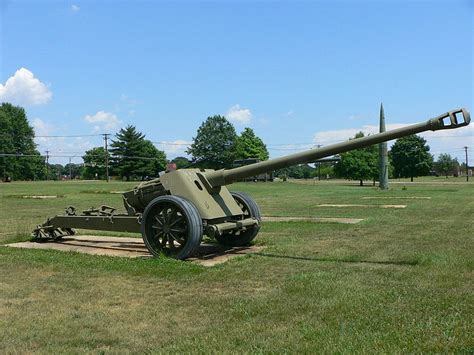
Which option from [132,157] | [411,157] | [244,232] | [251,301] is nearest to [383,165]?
[244,232]

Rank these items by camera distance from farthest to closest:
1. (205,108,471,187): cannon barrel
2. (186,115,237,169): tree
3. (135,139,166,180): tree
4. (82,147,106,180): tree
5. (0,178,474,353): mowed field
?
(82,147,106,180): tree
(186,115,237,169): tree
(135,139,166,180): tree
(205,108,471,187): cannon barrel
(0,178,474,353): mowed field

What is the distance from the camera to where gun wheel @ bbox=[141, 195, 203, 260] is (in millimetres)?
7703

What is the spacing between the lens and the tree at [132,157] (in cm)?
9188

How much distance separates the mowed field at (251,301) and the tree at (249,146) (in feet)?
252

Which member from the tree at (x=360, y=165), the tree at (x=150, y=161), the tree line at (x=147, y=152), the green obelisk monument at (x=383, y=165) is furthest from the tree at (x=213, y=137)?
the green obelisk monument at (x=383, y=165)

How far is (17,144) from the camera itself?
98188 millimetres

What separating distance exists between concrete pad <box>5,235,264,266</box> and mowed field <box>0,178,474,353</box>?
0.43 m

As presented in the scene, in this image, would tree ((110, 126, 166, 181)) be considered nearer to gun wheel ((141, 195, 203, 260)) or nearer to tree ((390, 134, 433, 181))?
tree ((390, 134, 433, 181))

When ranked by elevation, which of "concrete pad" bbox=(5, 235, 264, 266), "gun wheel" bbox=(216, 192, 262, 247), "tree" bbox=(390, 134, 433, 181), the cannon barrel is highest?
"tree" bbox=(390, 134, 433, 181)

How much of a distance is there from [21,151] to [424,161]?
226ft

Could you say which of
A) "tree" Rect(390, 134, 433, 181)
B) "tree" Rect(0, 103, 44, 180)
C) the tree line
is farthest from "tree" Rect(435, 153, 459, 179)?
"tree" Rect(0, 103, 44, 180)

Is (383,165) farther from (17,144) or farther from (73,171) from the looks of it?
(73,171)

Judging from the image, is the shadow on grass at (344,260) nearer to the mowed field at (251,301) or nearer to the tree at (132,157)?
the mowed field at (251,301)

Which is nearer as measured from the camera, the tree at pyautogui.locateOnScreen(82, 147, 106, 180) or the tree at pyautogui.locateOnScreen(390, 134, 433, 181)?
the tree at pyautogui.locateOnScreen(390, 134, 433, 181)
